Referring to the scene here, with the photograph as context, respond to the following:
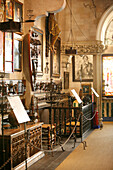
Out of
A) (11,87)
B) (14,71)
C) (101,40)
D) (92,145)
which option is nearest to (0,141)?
(11,87)

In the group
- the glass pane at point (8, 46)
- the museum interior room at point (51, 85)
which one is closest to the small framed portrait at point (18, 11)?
the museum interior room at point (51, 85)

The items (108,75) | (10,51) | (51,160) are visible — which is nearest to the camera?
(51,160)

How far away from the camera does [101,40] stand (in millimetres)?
14117

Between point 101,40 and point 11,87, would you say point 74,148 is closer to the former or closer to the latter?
point 11,87

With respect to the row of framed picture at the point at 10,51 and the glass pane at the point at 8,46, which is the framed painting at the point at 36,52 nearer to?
the row of framed picture at the point at 10,51

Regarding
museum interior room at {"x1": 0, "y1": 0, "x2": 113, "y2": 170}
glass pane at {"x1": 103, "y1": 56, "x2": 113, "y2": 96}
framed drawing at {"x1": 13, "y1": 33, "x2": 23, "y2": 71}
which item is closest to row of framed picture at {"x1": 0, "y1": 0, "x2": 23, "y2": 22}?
museum interior room at {"x1": 0, "y1": 0, "x2": 113, "y2": 170}

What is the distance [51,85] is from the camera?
34.6 feet

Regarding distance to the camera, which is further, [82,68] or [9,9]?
[82,68]

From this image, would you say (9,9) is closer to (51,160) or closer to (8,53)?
(8,53)

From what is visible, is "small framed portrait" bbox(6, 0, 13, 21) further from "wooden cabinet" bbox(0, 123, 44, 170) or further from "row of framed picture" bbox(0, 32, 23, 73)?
"wooden cabinet" bbox(0, 123, 44, 170)

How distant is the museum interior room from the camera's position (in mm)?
7230

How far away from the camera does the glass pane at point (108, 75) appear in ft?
52.7

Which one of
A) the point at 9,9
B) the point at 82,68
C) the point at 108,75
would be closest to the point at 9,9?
the point at 9,9

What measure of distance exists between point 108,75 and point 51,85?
6243mm
